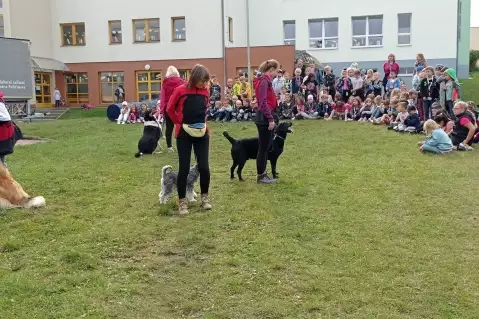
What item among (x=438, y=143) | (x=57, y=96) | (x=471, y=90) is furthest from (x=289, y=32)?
(x=438, y=143)

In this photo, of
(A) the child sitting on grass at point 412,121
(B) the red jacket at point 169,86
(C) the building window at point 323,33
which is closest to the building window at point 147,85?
(C) the building window at point 323,33

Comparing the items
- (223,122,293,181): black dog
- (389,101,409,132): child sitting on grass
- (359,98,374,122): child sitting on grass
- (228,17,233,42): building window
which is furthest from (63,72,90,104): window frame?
(223,122,293,181): black dog

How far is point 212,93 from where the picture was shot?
21.4 metres

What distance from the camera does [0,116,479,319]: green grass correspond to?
450cm

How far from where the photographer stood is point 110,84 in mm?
35656

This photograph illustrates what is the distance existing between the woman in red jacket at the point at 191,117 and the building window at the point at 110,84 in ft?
96.6

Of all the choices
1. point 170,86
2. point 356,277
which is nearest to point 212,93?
point 170,86

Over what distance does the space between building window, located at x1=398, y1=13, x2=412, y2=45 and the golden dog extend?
101ft

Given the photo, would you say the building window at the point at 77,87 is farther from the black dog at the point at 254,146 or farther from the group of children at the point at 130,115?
the black dog at the point at 254,146

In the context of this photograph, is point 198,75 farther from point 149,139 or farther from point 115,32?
point 115,32

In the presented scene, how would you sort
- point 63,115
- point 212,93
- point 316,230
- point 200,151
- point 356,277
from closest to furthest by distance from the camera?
point 356,277 → point 316,230 → point 200,151 → point 212,93 → point 63,115

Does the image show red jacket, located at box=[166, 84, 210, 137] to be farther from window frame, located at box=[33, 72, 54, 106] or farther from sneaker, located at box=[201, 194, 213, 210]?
window frame, located at box=[33, 72, 54, 106]

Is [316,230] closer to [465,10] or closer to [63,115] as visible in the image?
[63,115]

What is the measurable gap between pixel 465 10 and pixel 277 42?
1381 centimetres
